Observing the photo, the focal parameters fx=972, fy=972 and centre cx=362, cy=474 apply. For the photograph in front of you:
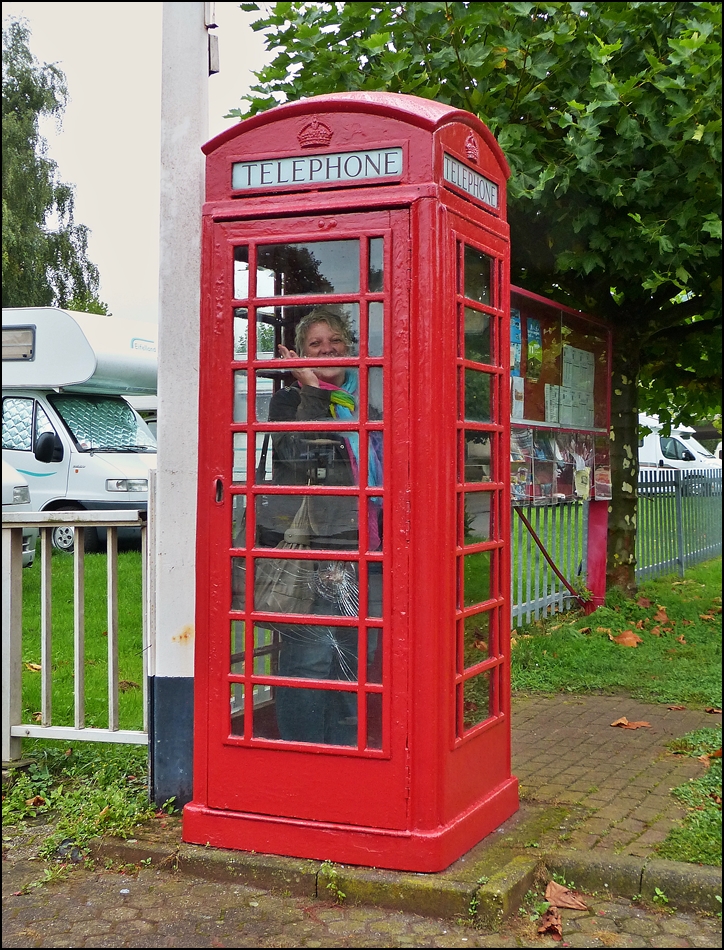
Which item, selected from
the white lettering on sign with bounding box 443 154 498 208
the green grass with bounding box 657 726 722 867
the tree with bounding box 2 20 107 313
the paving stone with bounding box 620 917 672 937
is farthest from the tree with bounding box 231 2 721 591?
the paving stone with bounding box 620 917 672 937

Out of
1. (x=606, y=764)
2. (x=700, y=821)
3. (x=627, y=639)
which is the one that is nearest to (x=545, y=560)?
(x=627, y=639)

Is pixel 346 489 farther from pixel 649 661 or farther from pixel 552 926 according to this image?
pixel 649 661

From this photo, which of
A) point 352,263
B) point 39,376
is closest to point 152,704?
point 352,263

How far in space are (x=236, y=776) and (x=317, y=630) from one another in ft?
2.27

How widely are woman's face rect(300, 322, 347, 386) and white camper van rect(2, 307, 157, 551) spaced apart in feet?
24.9

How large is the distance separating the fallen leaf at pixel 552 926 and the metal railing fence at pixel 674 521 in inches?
331

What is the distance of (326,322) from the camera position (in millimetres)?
3752

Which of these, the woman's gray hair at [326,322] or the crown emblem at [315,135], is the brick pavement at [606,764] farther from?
the crown emblem at [315,135]

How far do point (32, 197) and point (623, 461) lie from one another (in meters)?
6.25

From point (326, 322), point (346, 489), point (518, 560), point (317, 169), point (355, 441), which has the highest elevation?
point (317, 169)

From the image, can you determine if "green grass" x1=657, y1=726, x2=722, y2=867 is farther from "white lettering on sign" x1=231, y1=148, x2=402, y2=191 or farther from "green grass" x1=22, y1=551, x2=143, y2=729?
"green grass" x1=22, y1=551, x2=143, y2=729

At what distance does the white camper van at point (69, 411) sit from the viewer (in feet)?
37.0

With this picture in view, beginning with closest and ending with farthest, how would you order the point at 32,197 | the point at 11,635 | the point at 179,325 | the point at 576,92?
1. the point at 179,325
2. the point at 11,635
3. the point at 576,92
4. the point at 32,197

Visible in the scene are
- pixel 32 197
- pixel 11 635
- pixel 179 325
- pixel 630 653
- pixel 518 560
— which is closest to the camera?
pixel 179 325
